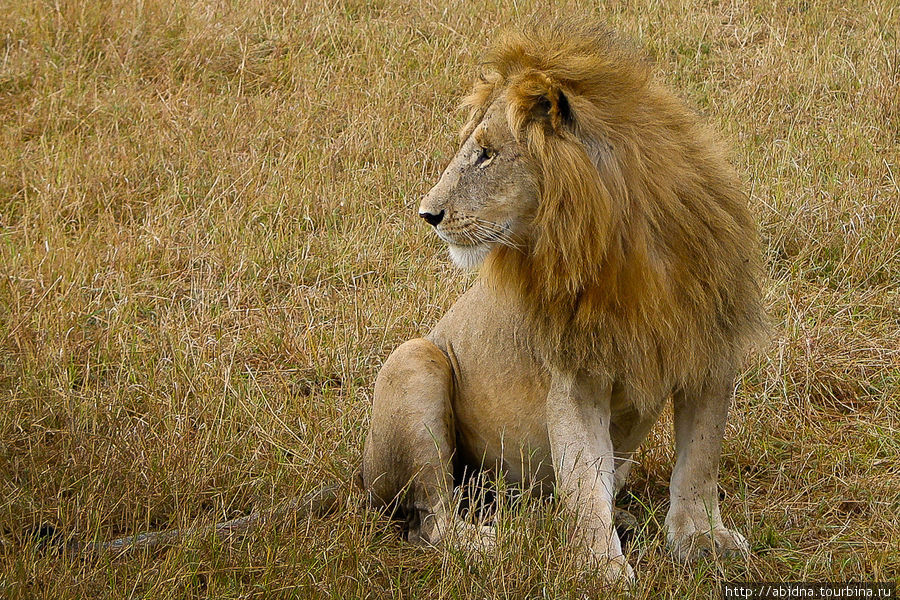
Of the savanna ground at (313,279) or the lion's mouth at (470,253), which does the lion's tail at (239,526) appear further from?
the lion's mouth at (470,253)

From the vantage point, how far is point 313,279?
595 centimetres

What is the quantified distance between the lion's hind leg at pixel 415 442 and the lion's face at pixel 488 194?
0.73m

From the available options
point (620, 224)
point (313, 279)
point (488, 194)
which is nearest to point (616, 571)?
point (620, 224)

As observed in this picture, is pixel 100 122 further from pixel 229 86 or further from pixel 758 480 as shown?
pixel 758 480

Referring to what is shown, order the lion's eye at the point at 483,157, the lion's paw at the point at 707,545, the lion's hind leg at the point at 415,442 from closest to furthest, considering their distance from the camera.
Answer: the lion's eye at the point at 483,157
the lion's paw at the point at 707,545
the lion's hind leg at the point at 415,442

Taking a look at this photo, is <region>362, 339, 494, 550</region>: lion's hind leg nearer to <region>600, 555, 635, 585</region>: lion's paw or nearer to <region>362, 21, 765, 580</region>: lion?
<region>362, 21, 765, 580</region>: lion

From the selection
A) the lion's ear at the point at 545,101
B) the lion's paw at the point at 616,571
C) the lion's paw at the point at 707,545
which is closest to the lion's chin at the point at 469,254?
the lion's ear at the point at 545,101

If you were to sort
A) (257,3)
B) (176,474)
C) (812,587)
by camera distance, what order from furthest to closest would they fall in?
(257,3)
(176,474)
(812,587)

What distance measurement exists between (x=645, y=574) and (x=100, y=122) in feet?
18.1

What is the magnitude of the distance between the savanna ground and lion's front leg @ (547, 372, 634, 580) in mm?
100

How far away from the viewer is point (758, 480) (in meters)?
4.19

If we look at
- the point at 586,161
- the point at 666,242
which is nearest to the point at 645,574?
the point at 666,242

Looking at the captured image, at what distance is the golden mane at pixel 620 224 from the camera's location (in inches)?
125

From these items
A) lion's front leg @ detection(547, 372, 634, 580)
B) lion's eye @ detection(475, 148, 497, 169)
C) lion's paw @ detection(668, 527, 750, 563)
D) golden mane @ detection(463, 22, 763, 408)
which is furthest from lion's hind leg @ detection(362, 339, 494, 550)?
lion's eye @ detection(475, 148, 497, 169)
